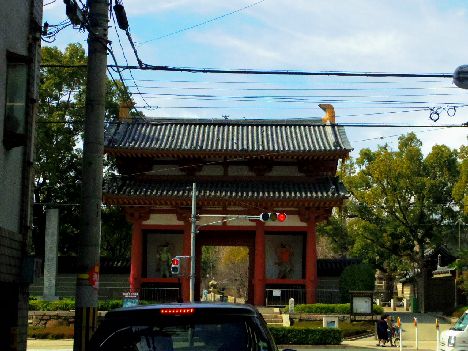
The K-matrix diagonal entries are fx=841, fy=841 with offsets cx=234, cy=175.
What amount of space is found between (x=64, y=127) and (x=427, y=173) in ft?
75.8

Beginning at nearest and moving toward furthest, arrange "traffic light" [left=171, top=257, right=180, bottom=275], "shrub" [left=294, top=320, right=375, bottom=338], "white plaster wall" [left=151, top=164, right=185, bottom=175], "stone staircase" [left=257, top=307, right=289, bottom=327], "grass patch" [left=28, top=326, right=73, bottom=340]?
1. "traffic light" [left=171, top=257, right=180, bottom=275]
2. "grass patch" [left=28, top=326, right=73, bottom=340]
3. "shrub" [left=294, top=320, right=375, bottom=338]
4. "stone staircase" [left=257, top=307, right=289, bottom=327]
5. "white plaster wall" [left=151, top=164, right=185, bottom=175]

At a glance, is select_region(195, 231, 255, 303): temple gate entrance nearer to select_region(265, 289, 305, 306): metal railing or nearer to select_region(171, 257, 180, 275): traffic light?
select_region(265, 289, 305, 306): metal railing

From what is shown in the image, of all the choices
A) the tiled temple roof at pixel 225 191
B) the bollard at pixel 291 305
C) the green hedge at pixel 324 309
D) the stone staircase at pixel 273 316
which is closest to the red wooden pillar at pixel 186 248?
the tiled temple roof at pixel 225 191

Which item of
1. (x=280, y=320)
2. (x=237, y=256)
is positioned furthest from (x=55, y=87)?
(x=237, y=256)

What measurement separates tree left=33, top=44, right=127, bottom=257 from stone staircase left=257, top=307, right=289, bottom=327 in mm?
16504

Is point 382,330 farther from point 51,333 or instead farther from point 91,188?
point 91,188

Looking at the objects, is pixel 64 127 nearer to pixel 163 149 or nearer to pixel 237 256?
pixel 163 149

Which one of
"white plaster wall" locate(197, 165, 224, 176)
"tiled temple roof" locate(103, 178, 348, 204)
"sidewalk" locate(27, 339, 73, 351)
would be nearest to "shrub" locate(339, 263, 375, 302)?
"tiled temple roof" locate(103, 178, 348, 204)

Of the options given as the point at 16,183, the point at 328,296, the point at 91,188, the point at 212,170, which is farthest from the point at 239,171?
the point at 91,188

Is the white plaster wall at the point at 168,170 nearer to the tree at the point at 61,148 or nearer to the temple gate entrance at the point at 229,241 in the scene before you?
the temple gate entrance at the point at 229,241

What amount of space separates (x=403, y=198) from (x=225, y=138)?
561 inches

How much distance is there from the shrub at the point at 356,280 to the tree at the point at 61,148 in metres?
18.0

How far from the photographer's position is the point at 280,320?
38719 millimetres

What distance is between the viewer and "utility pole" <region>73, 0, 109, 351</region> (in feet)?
43.2
